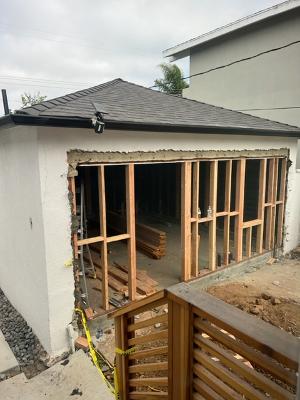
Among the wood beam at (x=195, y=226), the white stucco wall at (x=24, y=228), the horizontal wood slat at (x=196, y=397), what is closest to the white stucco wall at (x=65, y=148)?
the white stucco wall at (x=24, y=228)

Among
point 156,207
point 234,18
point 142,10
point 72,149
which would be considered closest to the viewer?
point 72,149

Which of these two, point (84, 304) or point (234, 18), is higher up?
point (234, 18)

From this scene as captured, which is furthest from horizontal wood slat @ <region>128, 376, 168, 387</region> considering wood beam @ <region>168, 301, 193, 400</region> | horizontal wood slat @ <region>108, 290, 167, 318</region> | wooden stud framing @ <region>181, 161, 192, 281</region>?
wooden stud framing @ <region>181, 161, 192, 281</region>

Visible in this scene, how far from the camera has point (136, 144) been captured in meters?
4.80

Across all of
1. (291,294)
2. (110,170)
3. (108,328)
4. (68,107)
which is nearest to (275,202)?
(291,294)

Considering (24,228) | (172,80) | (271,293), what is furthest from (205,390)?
(172,80)

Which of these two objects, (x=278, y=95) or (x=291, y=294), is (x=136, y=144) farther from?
(x=278, y=95)

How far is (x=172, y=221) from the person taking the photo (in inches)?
446

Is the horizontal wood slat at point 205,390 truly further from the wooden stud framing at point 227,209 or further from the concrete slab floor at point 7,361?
the wooden stud framing at point 227,209

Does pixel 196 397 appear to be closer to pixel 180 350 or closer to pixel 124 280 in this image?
pixel 180 350

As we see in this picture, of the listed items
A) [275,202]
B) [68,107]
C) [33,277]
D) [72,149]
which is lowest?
[33,277]

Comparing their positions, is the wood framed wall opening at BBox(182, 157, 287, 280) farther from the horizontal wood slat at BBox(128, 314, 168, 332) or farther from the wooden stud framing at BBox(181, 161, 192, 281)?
the horizontal wood slat at BBox(128, 314, 168, 332)

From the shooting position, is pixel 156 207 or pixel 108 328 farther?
pixel 156 207

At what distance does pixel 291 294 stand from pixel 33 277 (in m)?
4.93
